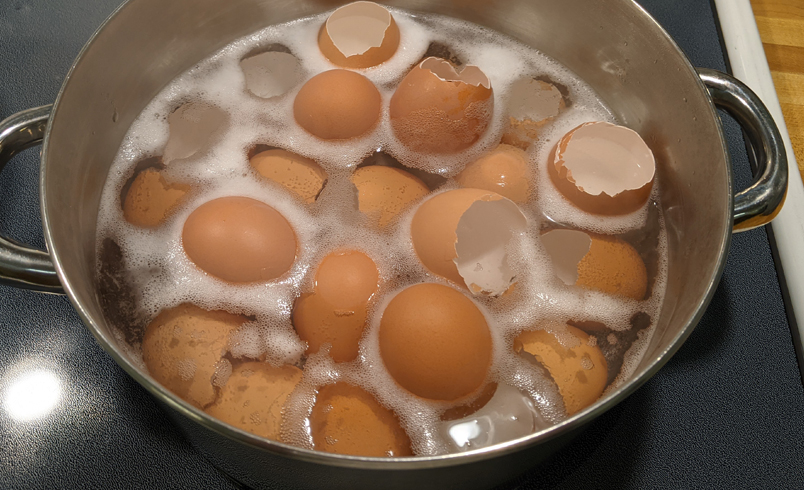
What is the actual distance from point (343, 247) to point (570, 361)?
0.35m

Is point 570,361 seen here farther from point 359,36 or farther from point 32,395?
point 32,395

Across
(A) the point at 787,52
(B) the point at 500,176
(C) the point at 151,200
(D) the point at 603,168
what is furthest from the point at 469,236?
(A) the point at 787,52

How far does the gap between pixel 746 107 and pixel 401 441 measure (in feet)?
2.04

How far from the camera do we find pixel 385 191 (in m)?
0.80

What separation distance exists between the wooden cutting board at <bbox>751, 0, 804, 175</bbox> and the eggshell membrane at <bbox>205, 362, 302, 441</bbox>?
3.44ft

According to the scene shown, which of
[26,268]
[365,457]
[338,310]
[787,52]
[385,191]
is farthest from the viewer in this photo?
[787,52]

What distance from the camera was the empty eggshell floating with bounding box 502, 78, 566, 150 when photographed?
89cm

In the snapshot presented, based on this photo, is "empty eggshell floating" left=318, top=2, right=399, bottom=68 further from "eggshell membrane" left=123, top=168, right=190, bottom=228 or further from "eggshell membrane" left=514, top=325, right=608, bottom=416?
"eggshell membrane" left=514, top=325, right=608, bottom=416

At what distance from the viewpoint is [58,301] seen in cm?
85

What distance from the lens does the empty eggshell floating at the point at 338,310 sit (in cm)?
69

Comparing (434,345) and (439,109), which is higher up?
(439,109)

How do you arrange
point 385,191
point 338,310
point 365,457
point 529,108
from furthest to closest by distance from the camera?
point 529,108, point 385,191, point 338,310, point 365,457


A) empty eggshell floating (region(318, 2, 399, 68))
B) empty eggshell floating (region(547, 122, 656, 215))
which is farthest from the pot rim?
empty eggshell floating (region(318, 2, 399, 68))

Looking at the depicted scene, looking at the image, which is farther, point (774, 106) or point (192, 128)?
point (774, 106)
